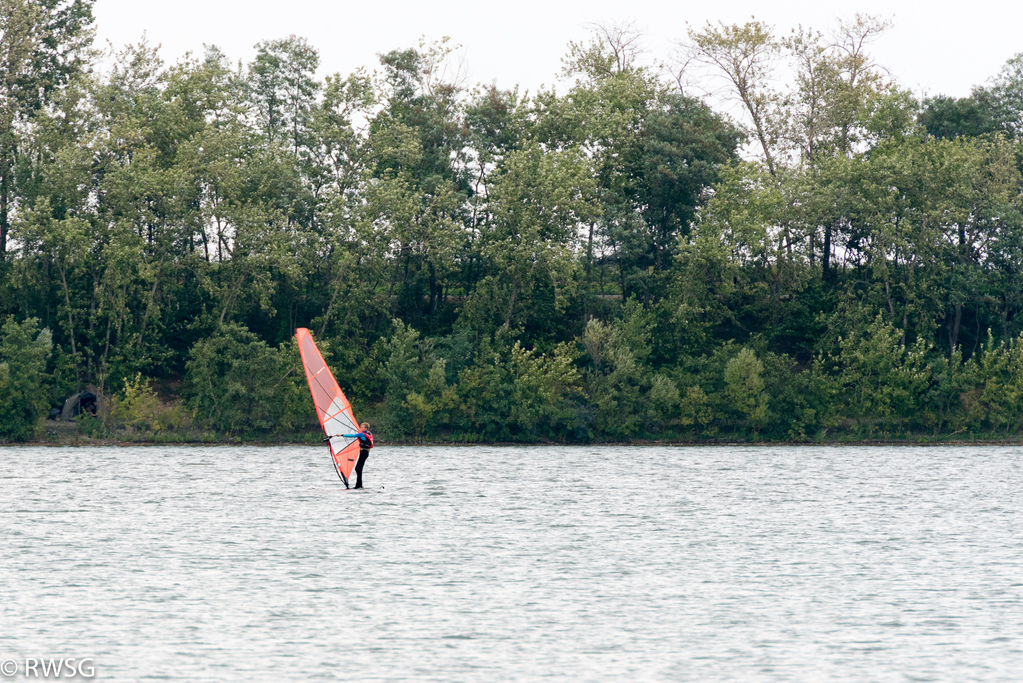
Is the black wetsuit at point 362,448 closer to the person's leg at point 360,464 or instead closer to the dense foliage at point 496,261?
the person's leg at point 360,464

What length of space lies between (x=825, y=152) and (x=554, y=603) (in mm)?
62668

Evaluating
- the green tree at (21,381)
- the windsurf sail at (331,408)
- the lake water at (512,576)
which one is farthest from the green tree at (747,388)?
the green tree at (21,381)

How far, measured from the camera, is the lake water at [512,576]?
19.1m

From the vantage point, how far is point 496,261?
73188 millimetres

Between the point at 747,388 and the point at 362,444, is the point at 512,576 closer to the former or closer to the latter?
the point at 362,444

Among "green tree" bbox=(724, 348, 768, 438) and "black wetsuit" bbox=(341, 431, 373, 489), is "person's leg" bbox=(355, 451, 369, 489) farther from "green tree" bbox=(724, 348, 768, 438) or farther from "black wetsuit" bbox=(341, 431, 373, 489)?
"green tree" bbox=(724, 348, 768, 438)

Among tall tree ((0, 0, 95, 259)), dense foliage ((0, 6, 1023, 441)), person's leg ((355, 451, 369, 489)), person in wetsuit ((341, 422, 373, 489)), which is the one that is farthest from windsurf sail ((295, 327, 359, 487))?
tall tree ((0, 0, 95, 259))

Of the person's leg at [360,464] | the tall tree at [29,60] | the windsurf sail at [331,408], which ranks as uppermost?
the tall tree at [29,60]

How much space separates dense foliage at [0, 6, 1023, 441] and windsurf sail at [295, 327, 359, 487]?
2420 centimetres

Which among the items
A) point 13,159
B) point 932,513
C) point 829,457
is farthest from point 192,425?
point 932,513

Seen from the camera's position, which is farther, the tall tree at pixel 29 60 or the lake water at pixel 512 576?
the tall tree at pixel 29 60

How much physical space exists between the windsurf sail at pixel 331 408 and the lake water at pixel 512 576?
4.98 feet

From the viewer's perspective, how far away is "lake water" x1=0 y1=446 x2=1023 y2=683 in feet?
62.8

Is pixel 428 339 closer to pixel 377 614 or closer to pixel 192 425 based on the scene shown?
pixel 192 425
